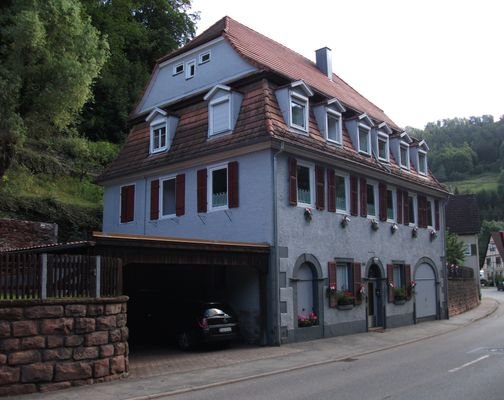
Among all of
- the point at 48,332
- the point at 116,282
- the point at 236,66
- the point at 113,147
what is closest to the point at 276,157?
the point at 236,66

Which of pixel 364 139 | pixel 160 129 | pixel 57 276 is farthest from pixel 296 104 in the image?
pixel 57 276

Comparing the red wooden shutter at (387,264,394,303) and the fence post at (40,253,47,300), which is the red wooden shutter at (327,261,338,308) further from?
the fence post at (40,253,47,300)

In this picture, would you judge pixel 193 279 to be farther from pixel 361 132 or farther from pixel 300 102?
pixel 361 132

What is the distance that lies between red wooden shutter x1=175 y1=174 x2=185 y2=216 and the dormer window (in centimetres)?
760

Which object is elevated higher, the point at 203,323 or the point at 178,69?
the point at 178,69

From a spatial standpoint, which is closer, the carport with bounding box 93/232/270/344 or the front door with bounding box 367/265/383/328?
the carport with bounding box 93/232/270/344

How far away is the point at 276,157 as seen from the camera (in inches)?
733

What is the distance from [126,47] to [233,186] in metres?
27.1

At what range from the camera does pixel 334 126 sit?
877 inches

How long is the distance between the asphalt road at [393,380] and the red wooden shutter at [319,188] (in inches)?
237

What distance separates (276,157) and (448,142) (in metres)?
113

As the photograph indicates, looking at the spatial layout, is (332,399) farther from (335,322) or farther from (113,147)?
(113,147)

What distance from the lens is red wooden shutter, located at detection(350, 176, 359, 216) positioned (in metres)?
22.4

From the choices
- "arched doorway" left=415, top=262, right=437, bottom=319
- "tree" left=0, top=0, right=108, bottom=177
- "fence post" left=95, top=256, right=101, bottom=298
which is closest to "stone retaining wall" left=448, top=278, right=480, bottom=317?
"arched doorway" left=415, top=262, right=437, bottom=319
